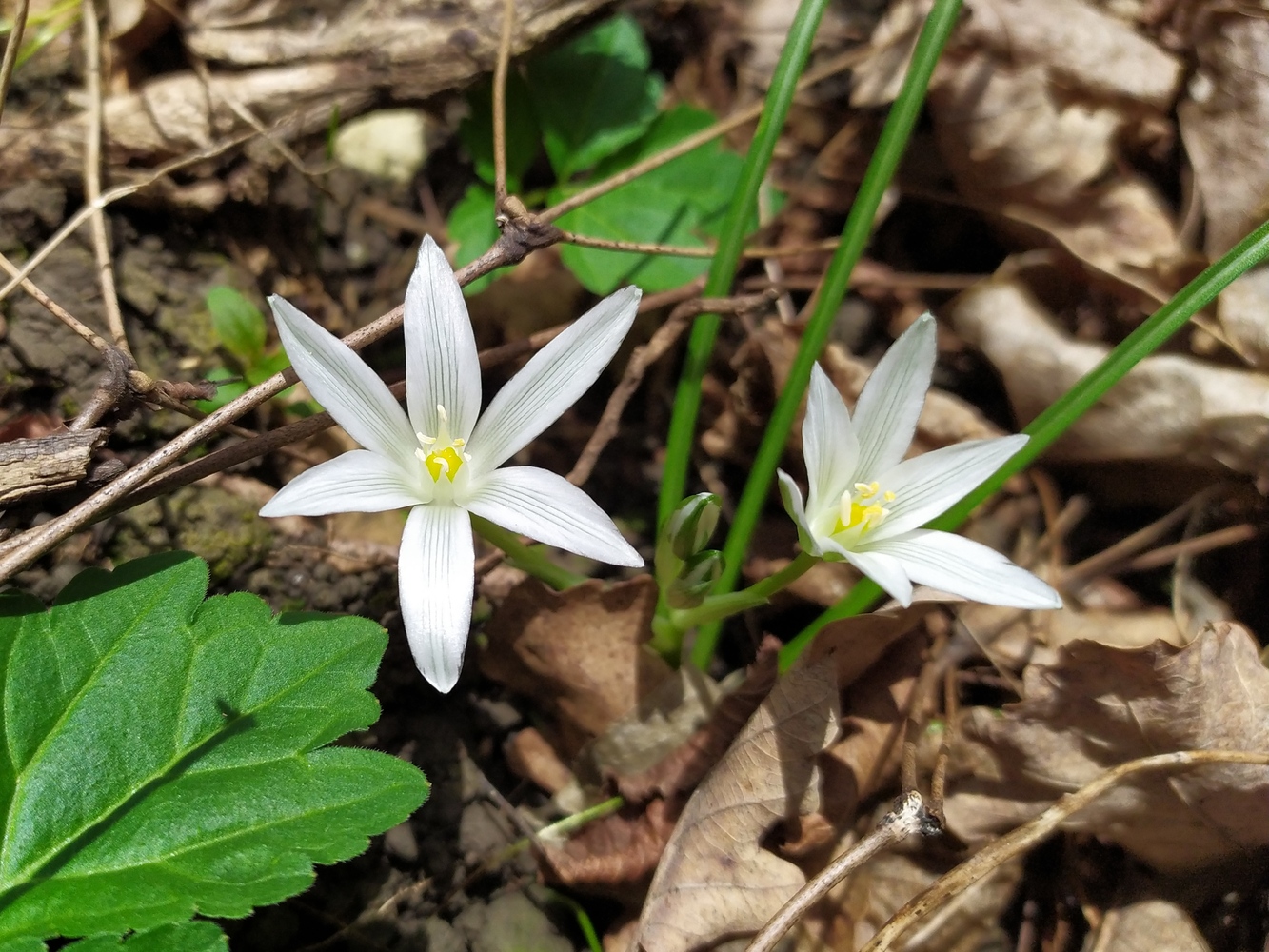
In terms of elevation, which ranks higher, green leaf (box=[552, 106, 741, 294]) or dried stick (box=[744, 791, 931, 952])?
green leaf (box=[552, 106, 741, 294])

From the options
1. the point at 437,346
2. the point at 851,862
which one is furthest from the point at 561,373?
the point at 851,862

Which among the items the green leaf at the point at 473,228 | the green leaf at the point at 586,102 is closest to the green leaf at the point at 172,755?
the green leaf at the point at 473,228

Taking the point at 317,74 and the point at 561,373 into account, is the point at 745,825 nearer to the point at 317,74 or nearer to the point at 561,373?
the point at 561,373

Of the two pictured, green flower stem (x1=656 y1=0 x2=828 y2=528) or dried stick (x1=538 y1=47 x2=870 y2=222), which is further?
dried stick (x1=538 y1=47 x2=870 y2=222)

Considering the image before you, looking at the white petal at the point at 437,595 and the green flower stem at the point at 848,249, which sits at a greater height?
the green flower stem at the point at 848,249

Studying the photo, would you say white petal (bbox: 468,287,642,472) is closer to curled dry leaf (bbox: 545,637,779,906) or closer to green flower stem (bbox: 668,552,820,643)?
green flower stem (bbox: 668,552,820,643)

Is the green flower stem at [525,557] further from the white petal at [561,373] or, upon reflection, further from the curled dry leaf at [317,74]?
the curled dry leaf at [317,74]

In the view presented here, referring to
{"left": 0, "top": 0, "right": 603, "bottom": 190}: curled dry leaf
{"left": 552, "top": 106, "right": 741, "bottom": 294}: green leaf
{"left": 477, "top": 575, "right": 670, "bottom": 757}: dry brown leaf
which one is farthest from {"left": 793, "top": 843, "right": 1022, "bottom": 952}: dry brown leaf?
{"left": 0, "top": 0, "right": 603, "bottom": 190}: curled dry leaf
